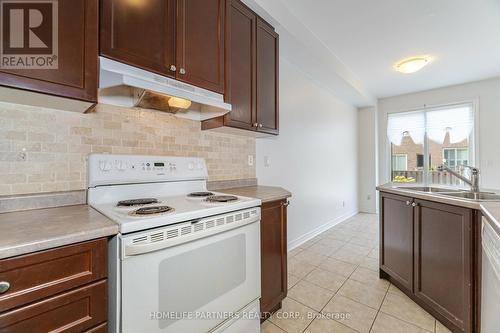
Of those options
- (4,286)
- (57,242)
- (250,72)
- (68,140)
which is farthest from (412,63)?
(4,286)

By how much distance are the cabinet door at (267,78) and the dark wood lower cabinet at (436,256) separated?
1.31m

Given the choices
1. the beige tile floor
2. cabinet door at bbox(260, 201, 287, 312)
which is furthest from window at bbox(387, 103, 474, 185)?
cabinet door at bbox(260, 201, 287, 312)

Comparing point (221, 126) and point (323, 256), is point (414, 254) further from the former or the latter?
point (221, 126)

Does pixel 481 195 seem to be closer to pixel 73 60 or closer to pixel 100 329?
pixel 100 329

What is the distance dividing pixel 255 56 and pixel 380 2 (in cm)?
132

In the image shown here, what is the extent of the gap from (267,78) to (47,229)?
1870 mm

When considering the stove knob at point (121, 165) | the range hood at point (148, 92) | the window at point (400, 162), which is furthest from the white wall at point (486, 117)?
the stove knob at point (121, 165)

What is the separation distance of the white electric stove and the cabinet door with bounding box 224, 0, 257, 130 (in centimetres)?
61

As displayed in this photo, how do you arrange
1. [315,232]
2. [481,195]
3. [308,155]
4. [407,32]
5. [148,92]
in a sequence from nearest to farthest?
[148,92], [481,195], [407,32], [308,155], [315,232]

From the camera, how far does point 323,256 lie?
9.17ft

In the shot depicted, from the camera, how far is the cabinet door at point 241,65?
5.65 feet

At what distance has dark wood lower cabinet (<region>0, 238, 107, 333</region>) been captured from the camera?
66 cm

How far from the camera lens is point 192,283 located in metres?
1.07

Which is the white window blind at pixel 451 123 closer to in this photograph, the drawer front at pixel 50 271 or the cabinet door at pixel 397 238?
the cabinet door at pixel 397 238
